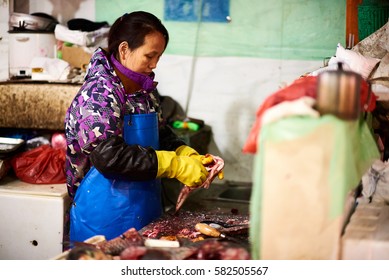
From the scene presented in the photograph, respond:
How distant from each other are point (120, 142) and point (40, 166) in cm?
164

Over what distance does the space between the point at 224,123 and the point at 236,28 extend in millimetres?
895

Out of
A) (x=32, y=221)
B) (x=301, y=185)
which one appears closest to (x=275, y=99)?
(x=301, y=185)

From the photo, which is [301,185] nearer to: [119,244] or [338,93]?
[338,93]

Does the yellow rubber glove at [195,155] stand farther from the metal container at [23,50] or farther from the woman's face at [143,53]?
the metal container at [23,50]

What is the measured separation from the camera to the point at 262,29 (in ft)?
18.3

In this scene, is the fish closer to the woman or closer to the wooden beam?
the woman

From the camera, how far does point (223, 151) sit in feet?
19.3

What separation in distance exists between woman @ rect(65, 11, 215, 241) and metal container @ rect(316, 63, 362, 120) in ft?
4.26

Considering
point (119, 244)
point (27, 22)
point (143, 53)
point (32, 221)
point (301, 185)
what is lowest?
point (32, 221)

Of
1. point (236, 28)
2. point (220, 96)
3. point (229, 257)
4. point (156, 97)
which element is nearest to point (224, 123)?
point (220, 96)

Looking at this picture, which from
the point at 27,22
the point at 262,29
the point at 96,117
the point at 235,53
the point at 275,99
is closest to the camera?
the point at 275,99

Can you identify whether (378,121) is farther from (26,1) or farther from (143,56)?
(26,1)

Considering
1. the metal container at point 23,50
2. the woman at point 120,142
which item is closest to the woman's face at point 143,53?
the woman at point 120,142

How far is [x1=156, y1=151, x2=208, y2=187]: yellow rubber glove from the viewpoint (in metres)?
3.34
